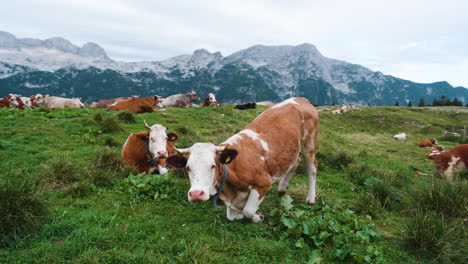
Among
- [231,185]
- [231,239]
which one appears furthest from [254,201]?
[231,239]

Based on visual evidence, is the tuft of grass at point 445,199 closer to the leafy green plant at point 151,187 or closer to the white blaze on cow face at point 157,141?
the leafy green plant at point 151,187

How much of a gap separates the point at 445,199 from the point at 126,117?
44.2 feet

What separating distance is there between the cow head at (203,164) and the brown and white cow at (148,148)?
315cm

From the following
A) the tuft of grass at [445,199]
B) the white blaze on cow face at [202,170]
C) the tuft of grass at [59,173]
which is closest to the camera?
the white blaze on cow face at [202,170]

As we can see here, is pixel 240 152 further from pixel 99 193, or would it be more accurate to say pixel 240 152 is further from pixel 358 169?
pixel 358 169

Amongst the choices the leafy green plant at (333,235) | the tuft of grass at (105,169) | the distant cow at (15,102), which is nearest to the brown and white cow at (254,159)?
the leafy green plant at (333,235)

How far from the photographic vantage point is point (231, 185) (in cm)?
511

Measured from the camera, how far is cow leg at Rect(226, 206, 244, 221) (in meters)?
5.21

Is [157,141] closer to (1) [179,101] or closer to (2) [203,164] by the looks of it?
(2) [203,164]

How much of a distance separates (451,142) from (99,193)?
86.8ft

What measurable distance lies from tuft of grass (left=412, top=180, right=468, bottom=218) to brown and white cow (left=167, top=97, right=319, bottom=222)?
240cm

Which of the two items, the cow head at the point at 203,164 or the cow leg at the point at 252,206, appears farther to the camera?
the cow leg at the point at 252,206

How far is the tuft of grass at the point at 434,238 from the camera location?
4223 millimetres

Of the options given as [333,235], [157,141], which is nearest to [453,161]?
[333,235]
